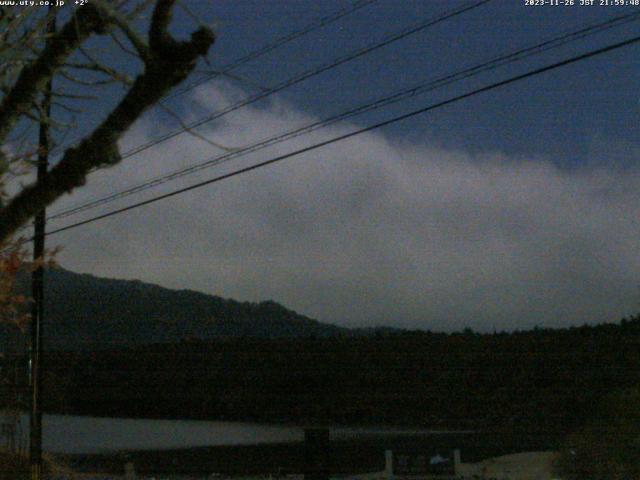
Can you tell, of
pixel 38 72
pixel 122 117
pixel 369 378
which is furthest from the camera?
pixel 369 378

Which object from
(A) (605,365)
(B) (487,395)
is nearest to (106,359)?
(B) (487,395)

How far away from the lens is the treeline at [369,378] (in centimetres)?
2322

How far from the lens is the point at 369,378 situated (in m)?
27.4

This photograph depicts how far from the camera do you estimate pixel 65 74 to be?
671cm

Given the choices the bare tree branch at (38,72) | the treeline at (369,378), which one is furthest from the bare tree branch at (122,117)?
→ the treeline at (369,378)

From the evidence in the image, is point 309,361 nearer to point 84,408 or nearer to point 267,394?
point 267,394

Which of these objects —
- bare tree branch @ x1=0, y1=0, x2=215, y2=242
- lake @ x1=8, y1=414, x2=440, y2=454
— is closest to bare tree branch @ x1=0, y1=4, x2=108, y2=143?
bare tree branch @ x1=0, y1=0, x2=215, y2=242

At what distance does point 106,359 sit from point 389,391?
9.28 m

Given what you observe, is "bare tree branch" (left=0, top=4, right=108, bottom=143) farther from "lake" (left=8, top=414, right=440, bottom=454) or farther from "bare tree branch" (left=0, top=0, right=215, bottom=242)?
"lake" (left=8, top=414, right=440, bottom=454)

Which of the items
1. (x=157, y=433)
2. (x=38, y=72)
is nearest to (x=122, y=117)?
(x=38, y=72)

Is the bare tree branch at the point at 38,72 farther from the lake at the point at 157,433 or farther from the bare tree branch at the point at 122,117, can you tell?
the lake at the point at 157,433

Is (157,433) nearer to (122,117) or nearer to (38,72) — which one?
(38,72)

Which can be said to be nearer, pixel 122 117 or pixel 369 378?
pixel 122 117

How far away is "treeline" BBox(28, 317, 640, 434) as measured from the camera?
23.2 metres
